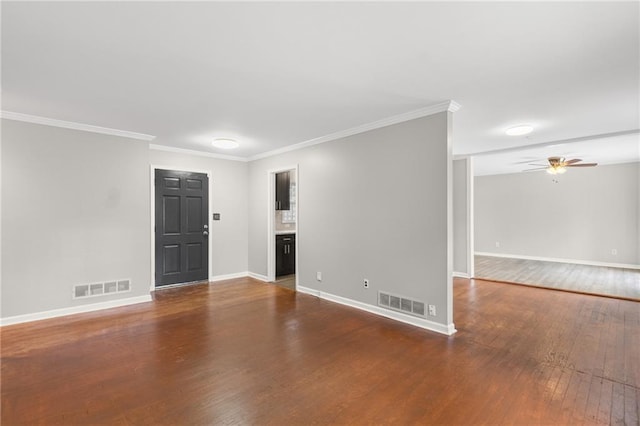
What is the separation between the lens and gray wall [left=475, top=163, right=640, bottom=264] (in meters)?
7.09

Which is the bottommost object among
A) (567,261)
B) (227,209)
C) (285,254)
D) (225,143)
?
(567,261)

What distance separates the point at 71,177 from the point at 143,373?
3.08 metres

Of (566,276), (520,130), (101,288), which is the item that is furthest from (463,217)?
(101,288)

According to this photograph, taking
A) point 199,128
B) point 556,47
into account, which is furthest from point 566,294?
point 199,128

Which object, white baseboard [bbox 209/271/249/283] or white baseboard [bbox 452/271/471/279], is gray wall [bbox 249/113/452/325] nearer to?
white baseboard [bbox 209/271/249/283]

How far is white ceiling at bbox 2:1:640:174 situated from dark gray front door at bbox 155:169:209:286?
1.54 meters

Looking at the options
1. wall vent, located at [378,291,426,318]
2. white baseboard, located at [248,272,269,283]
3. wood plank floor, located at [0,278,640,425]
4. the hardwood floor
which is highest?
wall vent, located at [378,291,426,318]

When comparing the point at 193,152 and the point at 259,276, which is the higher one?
the point at 193,152

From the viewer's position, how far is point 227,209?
6.15 metres

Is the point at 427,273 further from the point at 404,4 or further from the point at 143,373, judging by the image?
the point at 143,373

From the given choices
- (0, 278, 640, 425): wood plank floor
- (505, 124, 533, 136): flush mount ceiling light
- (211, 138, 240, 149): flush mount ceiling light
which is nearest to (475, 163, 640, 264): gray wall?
(0, 278, 640, 425): wood plank floor

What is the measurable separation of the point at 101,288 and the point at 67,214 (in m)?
1.14

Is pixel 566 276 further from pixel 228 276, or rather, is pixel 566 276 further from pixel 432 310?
pixel 228 276

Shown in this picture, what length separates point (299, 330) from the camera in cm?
345
